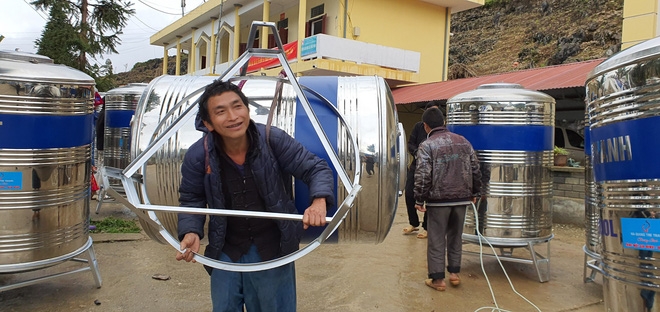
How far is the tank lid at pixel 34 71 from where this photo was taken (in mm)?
3195

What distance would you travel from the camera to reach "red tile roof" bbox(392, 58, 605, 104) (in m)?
7.87

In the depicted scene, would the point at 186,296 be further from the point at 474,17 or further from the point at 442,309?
the point at 474,17

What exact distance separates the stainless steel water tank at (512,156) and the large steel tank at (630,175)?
8.64ft

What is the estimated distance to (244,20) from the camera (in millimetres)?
19359

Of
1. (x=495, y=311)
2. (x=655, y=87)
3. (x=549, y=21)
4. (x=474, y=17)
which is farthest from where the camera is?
(x=474, y=17)

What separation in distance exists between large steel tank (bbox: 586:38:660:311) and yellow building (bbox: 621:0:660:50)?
740 centimetres

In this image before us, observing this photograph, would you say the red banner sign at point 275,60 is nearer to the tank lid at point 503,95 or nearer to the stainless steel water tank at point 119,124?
the stainless steel water tank at point 119,124

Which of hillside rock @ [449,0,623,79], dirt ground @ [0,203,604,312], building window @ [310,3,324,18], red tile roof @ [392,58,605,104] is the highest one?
hillside rock @ [449,0,623,79]

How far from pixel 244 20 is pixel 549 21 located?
53.1ft

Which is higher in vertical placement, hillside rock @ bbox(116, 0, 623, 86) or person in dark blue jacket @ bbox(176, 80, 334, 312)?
hillside rock @ bbox(116, 0, 623, 86)

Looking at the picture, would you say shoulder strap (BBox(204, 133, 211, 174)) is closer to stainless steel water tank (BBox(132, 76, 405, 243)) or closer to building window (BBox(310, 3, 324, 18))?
stainless steel water tank (BBox(132, 76, 405, 243))

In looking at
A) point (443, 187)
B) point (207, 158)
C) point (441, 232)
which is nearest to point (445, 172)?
point (443, 187)

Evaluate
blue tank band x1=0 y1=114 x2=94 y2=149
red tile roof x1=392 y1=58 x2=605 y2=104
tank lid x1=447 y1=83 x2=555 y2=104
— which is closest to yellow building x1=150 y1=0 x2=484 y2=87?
red tile roof x1=392 y1=58 x2=605 y2=104

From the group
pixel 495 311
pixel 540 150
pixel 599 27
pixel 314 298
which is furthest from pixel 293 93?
pixel 599 27
